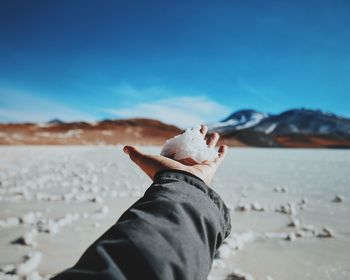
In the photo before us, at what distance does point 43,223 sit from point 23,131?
29.7 metres

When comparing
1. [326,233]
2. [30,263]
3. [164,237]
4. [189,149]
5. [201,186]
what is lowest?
[30,263]

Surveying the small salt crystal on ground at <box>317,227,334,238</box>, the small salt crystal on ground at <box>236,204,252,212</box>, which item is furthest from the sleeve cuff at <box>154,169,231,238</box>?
the small salt crystal on ground at <box>236,204,252,212</box>

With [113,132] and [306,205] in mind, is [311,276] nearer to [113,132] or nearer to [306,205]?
[306,205]

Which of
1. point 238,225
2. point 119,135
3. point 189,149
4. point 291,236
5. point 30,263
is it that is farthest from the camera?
point 119,135

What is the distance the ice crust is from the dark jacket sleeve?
53cm

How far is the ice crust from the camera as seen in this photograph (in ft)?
5.06

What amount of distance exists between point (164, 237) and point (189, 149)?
0.79 metres

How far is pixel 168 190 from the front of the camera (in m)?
0.92

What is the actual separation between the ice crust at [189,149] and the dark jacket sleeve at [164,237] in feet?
1.74

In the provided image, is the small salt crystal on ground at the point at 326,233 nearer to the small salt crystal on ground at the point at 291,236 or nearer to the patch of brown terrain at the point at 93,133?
the small salt crystal on ground at the point at 291,236

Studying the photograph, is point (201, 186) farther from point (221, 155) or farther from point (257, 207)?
point (257, 207)

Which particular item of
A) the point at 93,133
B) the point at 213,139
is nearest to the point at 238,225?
the point at 213,139

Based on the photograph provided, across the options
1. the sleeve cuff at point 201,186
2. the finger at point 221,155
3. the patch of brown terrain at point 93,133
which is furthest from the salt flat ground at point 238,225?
the patch of brown terrain at point 93,133

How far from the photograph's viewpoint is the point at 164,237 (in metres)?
0.78
